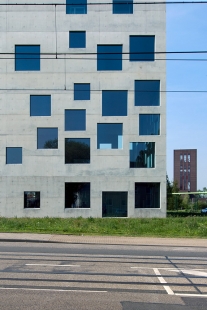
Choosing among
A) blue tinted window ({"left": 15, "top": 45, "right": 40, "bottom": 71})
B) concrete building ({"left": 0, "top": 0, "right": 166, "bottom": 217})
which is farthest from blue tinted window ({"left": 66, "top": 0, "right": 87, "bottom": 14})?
blue tinted window ({"left": 15, "top": 45, "right": 40, "bottom": 71})

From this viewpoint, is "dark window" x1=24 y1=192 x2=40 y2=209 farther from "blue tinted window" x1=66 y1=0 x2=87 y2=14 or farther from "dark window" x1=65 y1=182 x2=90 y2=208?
"blue tinted window" x1=66 y1=0 x2=87 y2=14

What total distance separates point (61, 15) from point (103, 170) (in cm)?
1417

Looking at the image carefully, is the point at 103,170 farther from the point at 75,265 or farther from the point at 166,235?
the point at 75,265

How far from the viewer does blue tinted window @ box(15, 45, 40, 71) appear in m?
37.2

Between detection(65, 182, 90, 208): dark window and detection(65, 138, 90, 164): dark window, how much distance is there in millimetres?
2094

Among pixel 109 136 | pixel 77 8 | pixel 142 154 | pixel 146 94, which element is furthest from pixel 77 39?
pixel 142 154

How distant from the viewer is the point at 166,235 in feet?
70.0

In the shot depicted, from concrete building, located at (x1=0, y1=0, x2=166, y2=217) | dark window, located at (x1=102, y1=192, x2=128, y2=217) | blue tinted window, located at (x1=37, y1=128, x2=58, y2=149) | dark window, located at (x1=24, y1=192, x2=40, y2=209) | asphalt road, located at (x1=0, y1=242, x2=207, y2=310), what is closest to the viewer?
asphalt road, located at (x1=0, y1=242, x2=207, y2=310)

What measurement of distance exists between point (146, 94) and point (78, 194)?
34.6 ft

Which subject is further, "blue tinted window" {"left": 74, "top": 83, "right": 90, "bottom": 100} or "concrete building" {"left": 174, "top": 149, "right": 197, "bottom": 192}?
"concrete building" {"left": 174, "top": 149, "right": 197, "bottom": 192}

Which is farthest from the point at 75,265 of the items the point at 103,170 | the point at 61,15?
the point at 61,15

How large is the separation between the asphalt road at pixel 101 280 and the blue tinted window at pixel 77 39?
2553 centimetres

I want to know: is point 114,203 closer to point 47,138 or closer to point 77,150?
point 77,150

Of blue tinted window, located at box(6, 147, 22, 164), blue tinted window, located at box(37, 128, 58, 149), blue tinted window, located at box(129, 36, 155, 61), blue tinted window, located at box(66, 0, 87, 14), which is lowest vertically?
blue tinted window, located at box(6, 147, 22, 164)
